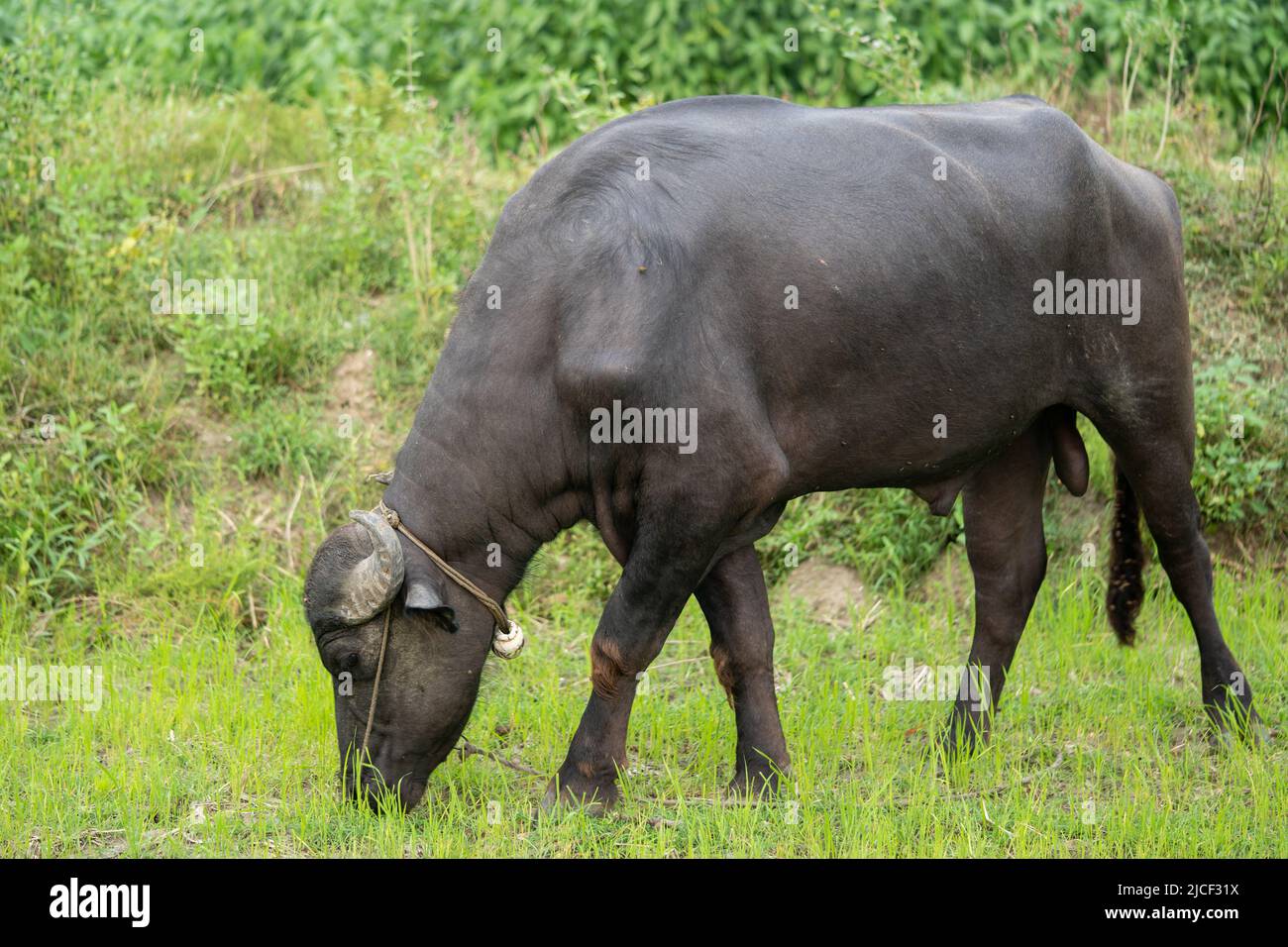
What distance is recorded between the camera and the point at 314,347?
905cm

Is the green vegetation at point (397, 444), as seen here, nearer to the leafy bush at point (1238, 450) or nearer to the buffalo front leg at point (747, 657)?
the leafy bush at point (1238, 450)

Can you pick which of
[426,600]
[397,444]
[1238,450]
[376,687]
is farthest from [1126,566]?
[397,444]

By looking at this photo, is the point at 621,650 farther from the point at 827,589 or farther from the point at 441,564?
the point at 827,589

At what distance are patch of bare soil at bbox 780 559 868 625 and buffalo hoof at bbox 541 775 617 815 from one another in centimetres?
236

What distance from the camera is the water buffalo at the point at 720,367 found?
5277 mm

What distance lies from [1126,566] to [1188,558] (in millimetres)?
458

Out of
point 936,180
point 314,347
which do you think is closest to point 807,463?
point 936,180

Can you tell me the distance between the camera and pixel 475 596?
5.52m

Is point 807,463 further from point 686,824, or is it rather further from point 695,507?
point 686,824

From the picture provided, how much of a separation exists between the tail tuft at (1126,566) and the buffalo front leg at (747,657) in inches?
73.3

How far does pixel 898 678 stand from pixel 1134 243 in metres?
2.23

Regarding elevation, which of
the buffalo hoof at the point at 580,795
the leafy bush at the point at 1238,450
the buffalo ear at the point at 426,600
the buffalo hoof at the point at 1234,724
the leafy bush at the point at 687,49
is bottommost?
the buffalo hoof at the point at 580,795

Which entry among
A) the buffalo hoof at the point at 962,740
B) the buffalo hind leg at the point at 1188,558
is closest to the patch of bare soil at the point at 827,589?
the buffalo hoof at the point at 962,740

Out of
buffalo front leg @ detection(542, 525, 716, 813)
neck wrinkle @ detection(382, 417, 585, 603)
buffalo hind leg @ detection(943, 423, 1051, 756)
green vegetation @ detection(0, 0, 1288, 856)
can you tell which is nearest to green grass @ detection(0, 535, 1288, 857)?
green vegetation @ detection(0, 0, 1288, 856)
